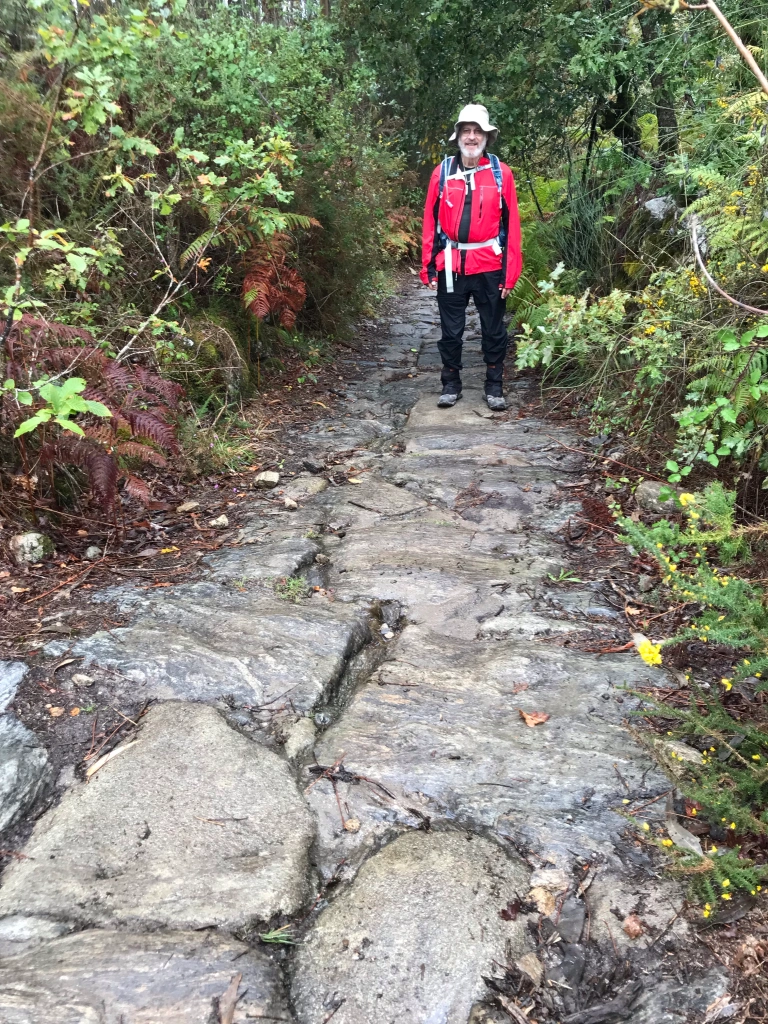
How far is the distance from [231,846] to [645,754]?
1.32 metres

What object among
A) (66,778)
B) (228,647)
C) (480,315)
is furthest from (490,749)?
(480,315)

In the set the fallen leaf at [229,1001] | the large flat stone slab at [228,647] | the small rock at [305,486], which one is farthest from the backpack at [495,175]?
the fallen leaf at [229,1001]

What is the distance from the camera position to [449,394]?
6.17 metres

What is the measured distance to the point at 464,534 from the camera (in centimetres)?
396

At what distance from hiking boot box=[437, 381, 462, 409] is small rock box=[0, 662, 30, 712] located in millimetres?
4205

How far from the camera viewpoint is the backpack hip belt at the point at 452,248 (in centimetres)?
547

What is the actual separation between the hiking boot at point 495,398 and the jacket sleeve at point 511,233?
0.86m

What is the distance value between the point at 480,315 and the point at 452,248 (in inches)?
21.8

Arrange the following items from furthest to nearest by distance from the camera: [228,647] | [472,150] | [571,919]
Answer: [472,150]
[228,647]
[571,919]

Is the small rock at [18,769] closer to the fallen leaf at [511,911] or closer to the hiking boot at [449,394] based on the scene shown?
the fallen leaf at [511,911]

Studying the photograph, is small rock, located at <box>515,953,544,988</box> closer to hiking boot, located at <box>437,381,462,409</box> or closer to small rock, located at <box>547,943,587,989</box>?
small rock, located at <box>547,943,587,989</box>

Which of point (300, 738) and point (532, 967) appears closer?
point (532, 967)

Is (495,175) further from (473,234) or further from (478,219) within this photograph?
(473,234)

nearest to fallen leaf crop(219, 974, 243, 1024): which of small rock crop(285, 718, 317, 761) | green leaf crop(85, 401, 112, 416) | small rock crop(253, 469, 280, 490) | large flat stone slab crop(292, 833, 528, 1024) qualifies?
large flat stone slab crop(292, 833, 528, 1024)
